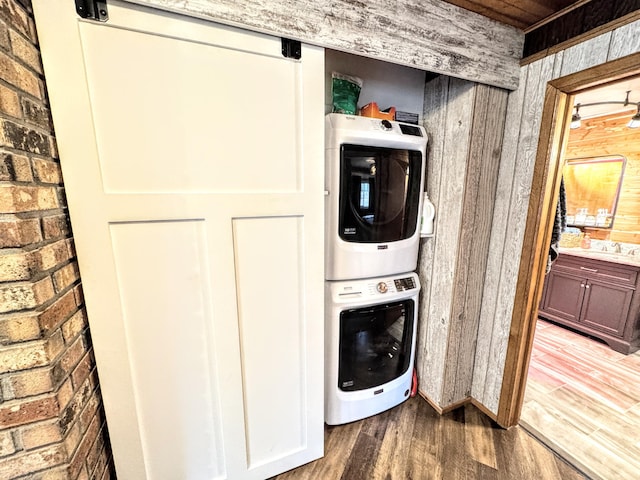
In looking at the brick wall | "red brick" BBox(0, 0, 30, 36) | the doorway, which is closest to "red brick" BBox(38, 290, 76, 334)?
the brick wall

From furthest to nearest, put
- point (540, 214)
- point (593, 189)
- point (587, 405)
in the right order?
point (593, 189)
point (587, 405)
point (540, 214)

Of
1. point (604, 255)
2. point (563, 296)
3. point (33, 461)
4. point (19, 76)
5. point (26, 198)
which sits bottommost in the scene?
point (563, 296)

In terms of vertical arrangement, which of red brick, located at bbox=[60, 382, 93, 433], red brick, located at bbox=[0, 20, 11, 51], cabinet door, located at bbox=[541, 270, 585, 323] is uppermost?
red brick, located at bbox=[0, 20, 11, 51]

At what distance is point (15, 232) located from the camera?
629mm

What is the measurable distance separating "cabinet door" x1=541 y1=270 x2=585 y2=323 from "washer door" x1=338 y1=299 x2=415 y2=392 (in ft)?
7.64

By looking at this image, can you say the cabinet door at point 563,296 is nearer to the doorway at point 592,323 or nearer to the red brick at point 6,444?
the doorway at point 592,323

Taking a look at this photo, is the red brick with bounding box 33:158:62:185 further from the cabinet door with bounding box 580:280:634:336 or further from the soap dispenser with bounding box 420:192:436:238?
the cabinet door with bounding box 580:280:634:336

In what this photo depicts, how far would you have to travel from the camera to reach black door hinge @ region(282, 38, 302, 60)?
101 centimetres

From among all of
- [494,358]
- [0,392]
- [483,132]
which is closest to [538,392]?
[494,358]

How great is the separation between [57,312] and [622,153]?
460 centimetres

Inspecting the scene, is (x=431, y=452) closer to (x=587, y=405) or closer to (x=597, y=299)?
(x=587, y=405)

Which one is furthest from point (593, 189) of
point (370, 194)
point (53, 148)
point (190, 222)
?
point (53, 148)

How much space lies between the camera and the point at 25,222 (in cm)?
66

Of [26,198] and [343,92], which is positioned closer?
[26,198]
